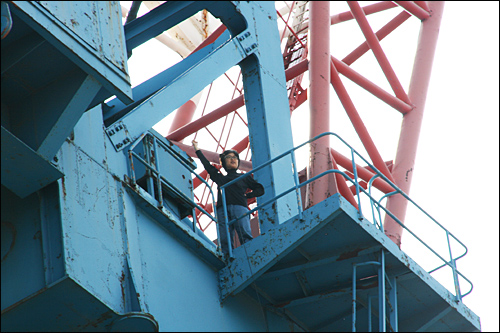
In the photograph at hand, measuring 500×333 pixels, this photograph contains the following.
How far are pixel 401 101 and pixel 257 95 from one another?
5.21 m

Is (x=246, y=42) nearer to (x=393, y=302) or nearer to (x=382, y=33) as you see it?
(x=393, y=302)

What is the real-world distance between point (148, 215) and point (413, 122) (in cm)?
849

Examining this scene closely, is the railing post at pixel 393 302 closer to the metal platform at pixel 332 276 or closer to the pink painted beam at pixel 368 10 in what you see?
the metal platform at pixel 332 276

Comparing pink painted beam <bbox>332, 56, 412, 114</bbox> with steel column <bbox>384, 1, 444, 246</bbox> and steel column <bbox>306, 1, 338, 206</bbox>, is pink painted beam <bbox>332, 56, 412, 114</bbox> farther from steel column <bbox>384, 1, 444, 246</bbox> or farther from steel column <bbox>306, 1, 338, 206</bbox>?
steel column <bbox>306, 1, 338, 206</bbox>

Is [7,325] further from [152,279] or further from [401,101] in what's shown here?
[401,101]

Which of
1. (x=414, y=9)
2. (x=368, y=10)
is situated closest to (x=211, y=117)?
(x=368, y=10)

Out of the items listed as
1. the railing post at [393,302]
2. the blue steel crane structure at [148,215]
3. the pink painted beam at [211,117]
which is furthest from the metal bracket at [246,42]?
the railing post at [393,302]

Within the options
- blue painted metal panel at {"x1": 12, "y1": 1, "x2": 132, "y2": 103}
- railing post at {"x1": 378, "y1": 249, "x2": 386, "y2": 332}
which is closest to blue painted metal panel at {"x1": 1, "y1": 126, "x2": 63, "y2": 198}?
blue painted metal panel at {"x1": 12, "y1": 1, "x2": 132, "y2": 103}

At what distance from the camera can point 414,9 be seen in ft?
60.3

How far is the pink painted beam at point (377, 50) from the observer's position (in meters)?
16.9

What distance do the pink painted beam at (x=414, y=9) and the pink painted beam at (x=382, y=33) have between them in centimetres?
38

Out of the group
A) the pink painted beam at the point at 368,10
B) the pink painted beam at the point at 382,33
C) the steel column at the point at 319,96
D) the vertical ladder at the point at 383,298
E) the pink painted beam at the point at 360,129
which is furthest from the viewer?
the pink painted beam at the point at 368,10

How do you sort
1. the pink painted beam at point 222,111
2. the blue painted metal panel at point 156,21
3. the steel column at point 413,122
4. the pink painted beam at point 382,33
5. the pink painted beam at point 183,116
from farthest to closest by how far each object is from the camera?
the pink painted beam at point 183,116 → the pink painted beam at point 382,33 → the pink painted beam at point 222,111 → the steel column at point 413,122 → the blue painted metal panel at point 156,21

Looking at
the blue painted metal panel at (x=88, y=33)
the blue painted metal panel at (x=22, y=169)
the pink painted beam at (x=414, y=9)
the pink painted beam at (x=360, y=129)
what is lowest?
the blue painted metal panel at (x=22, y=169)
